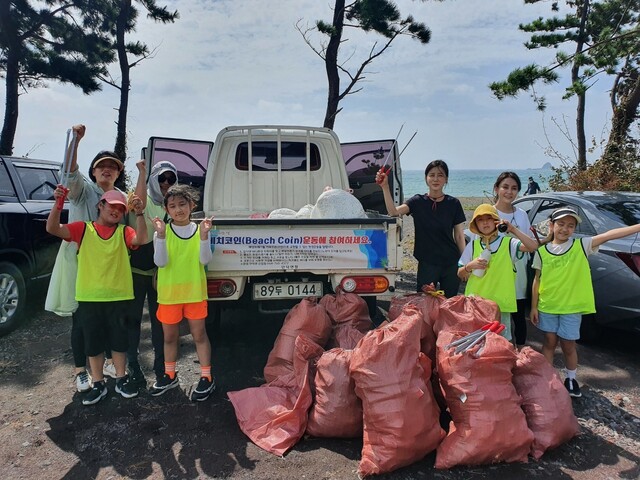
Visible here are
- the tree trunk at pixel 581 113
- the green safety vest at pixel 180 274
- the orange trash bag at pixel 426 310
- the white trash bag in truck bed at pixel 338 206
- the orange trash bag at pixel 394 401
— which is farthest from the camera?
the tree trunk at pixel 581 113

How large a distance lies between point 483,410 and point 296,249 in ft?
5.88

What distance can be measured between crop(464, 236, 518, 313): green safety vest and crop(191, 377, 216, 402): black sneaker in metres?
2.08

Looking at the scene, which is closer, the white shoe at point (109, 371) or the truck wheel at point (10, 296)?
the white shoe at point (109, 371)

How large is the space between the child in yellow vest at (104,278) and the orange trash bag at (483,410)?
7.39ft

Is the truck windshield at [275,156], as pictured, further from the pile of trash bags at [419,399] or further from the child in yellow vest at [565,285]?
the child in yellow vest at [565,285]

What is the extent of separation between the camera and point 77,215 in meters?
→ 3.36

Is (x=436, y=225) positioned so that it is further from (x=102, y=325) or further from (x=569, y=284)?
(x=102, y=325)

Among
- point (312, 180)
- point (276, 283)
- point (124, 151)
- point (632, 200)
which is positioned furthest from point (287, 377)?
point (124, 151)

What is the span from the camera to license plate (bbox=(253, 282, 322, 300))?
3814 millimetres

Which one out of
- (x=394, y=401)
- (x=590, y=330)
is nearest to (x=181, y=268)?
(x=394, y=401)

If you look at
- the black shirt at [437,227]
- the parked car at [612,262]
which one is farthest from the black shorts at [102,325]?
the parked car at [612,262]

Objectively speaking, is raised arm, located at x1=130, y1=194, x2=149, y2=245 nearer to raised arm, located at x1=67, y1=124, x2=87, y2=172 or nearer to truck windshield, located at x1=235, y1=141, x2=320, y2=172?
raised arm, located at x1=67, y1=124, x2=87, y2=172

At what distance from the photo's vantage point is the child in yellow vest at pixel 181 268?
10.6 feet

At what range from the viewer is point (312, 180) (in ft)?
18.2
